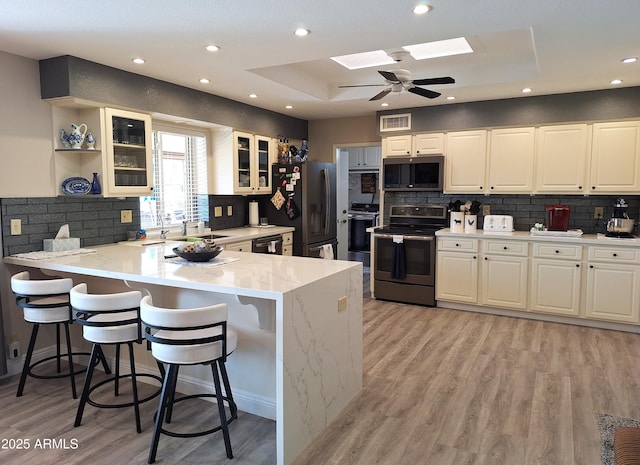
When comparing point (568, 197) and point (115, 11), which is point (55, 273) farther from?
point (568, 197)

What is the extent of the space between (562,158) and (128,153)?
4340 millimetres

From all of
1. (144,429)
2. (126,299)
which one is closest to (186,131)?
(126,299)

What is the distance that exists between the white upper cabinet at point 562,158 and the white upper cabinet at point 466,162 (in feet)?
1.90

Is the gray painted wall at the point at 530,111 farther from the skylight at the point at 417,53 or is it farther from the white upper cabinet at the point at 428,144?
the skylight at the point at 417,53

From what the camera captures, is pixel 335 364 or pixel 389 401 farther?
pixel 389 401

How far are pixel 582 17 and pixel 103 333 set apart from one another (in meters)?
3.30

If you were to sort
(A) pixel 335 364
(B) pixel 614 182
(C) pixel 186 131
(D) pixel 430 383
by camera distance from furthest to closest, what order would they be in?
(C) pixel 186 131
(B) pixel 614 182
(D) pixel 430 383
(A) pixel 335 364

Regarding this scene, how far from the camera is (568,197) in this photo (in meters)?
4.93

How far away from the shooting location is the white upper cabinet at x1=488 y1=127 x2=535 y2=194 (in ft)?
15.9

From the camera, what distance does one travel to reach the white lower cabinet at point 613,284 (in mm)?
4156

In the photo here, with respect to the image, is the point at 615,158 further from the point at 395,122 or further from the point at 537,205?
the point at 395,122

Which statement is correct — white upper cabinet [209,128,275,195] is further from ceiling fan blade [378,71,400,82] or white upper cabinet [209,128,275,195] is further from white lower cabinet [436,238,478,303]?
white lower cabinet [436,238,478,303]

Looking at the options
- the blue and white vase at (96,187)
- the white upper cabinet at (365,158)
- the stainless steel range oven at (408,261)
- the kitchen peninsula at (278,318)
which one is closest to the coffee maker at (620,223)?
the stainless steel range oven at (408,261)

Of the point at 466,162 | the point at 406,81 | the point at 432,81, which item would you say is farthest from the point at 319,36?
the point at 466,162
